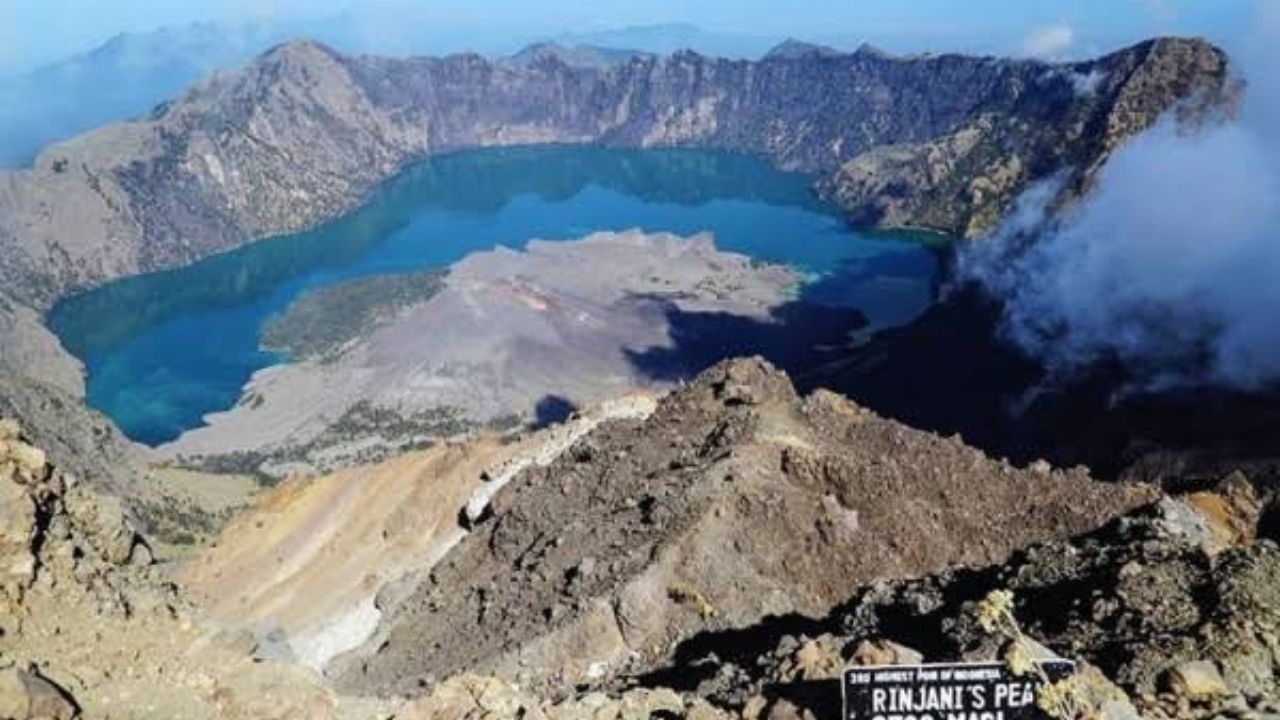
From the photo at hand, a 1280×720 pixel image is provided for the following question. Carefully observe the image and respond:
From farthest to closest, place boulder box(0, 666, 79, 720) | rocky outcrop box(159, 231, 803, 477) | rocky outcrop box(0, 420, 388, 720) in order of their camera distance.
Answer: rocky outcrop box(159, 231, 803, 477) → rocky outcrop box(0, 420, 388, 720) → boulder box(0, 666, 79, 720)

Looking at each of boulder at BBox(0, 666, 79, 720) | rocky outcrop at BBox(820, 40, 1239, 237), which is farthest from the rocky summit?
rocky outcrop at BBox(820, 40, 1239, 237)

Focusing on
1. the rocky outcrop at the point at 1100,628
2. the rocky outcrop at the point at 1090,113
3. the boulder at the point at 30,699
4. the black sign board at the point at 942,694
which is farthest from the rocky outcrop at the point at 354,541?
the rocky outcrop at the point at 1090,113

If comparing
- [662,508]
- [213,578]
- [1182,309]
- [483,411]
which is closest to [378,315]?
[483,411]

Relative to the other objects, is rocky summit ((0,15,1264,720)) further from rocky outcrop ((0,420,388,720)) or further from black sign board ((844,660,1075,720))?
black sign board ((844,660,1075,720))

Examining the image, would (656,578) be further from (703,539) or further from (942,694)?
(942,694)

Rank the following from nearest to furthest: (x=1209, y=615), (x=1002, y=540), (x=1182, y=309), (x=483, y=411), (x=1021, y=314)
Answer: (x=1209, y=615)
(x=1002, y=540)
(x=1182, y=309)
(x=1021, y=314)
(x=483, y=411)

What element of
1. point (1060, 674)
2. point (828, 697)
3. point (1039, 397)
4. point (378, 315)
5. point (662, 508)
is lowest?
point (378, 315)

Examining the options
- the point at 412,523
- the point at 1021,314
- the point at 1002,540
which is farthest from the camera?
the point at 1021,314

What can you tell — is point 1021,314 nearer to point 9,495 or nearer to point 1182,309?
point 1182,309
